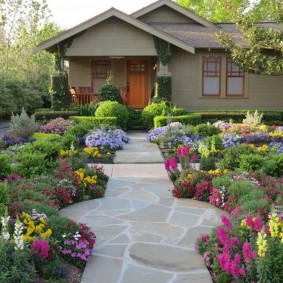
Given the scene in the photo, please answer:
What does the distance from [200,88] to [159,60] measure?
2.32 meters

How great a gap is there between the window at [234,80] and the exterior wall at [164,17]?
160 inches

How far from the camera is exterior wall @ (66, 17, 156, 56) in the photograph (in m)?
20.7

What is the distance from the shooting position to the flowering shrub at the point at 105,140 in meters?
13.5

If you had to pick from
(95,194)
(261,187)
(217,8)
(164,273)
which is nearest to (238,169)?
(261,187)

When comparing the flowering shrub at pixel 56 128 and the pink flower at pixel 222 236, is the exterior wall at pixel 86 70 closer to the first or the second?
the flowering shrub at pixel 56 128

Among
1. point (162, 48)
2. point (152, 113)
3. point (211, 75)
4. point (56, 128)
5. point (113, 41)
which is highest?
point (113, 41)

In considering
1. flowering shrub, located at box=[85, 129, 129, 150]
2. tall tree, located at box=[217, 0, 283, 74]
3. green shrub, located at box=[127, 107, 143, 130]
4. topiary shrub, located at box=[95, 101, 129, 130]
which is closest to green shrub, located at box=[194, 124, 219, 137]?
flowering shrub, located at box=[85, 129, 129, 150]

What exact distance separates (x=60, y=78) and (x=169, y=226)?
14.8m

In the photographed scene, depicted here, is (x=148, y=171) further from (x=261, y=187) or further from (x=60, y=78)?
(x=60, y=78)

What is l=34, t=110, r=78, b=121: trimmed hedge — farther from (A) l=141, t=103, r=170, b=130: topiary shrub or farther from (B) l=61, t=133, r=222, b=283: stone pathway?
(B) l=61, t=133, r=222, b=283: stone pathway

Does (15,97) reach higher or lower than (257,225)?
higher

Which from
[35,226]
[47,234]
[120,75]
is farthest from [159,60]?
[47,234]

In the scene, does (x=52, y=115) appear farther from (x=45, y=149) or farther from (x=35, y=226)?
(x=35, y=226)

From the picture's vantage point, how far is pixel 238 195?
7.45 meters
